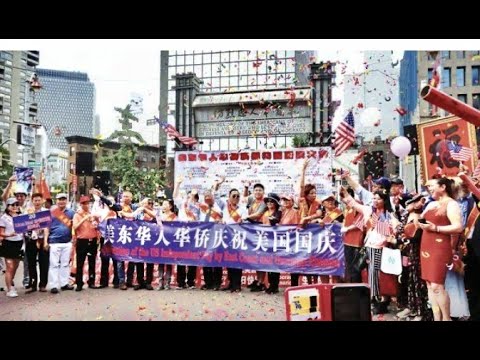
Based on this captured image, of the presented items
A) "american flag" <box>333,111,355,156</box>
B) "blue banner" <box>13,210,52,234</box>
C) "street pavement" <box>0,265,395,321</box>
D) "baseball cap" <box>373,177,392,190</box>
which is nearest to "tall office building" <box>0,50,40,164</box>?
"blue banner" <box>13,210,52,234</box>

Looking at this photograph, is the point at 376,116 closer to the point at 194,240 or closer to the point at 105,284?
the point at 194,240

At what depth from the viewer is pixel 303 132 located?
4.92 metres

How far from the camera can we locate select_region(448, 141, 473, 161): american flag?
4.48 m

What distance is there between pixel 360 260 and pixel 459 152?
1.32 m

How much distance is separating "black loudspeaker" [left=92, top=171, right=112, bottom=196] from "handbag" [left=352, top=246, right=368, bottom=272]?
2.57m

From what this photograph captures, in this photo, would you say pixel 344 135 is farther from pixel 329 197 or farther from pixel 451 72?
pixel 451 72

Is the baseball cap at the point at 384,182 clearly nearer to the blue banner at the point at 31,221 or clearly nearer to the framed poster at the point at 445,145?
the framed poster at the point at 445,145

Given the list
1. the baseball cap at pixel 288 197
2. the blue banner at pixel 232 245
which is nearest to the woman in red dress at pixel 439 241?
the blue banner at pixel 232 245

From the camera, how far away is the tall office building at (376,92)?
185 inches

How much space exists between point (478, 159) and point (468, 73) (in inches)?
32.0

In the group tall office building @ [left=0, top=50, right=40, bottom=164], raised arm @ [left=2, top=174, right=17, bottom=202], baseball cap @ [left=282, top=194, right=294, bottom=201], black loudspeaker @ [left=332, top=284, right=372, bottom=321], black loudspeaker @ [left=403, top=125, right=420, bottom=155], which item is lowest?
black loudspeaker @ [left=332, top=284, right=372, bottom=321]

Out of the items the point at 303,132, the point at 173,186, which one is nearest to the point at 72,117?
the point at 173,186

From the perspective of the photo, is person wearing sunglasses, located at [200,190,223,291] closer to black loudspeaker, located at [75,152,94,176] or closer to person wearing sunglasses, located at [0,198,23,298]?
black loudspeaker, located at [75,152,94,176]

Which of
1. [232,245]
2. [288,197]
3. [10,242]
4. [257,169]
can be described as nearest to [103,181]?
[10,242]
